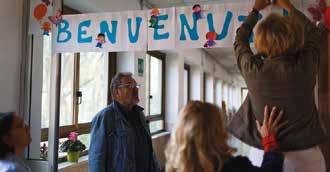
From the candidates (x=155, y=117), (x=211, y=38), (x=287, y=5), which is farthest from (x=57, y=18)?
(x=155, y=117)

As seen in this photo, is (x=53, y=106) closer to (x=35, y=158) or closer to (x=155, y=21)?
(x=35, y=158)

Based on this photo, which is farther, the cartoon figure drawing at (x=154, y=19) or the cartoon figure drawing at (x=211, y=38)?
the cartoon figure drawing at (x=154, y=19)

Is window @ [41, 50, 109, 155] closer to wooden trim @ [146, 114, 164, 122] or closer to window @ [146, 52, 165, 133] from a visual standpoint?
window @ [146, 52, 165, 133]

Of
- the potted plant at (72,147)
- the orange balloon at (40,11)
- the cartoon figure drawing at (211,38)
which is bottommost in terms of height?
the potted plant at (72,147)

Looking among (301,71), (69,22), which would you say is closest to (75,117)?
(69,22)

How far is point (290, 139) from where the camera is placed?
1362mm

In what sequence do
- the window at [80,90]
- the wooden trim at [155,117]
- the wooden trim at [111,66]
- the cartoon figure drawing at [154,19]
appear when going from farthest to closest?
the wooden trim at [155,117] < the wooden trim at [111,66] < the window at [80,90] < the cartoon figure drawing at [154,19]

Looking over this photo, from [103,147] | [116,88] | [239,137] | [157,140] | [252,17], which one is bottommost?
[157,140]

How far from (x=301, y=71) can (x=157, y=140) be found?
13.0 feet

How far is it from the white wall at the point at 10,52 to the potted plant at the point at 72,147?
2.08 feet

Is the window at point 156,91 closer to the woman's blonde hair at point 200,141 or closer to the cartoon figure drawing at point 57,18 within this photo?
the cartoon figure drawing at point 57,18

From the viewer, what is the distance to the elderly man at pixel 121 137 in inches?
88.0

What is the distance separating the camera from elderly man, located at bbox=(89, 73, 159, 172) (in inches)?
88.0

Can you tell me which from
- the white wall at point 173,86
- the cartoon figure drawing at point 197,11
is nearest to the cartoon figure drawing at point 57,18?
the cartoon figure drawing at point 197,11
